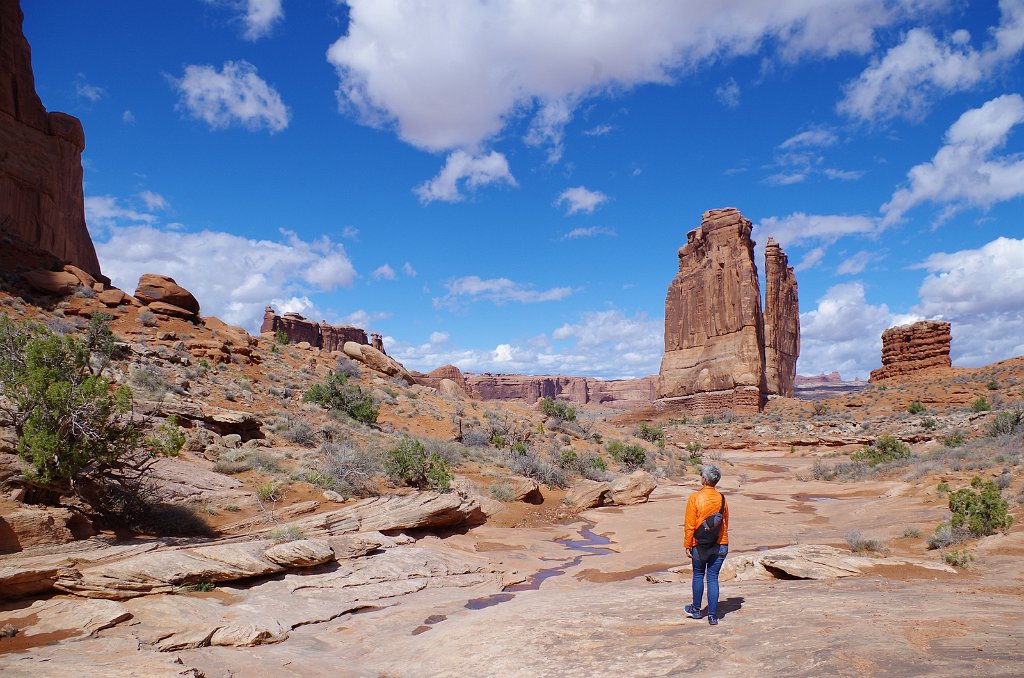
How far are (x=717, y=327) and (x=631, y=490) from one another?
50.4 m

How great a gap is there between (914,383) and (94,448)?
5842 centimetres

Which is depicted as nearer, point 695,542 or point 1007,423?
point 695,542

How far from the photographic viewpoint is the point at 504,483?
16.8m

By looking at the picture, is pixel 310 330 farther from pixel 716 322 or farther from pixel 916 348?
pixel 916 348

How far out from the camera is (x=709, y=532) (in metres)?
5.66

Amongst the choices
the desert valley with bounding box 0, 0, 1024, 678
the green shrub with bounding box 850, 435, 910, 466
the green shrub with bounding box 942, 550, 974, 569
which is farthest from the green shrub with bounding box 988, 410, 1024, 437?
the green shrub with bounding box 942, 550, 974, 569

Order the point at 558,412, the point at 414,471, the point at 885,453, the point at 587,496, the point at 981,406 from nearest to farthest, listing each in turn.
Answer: the point at 414,471 < the point at 587,496 < the point at 885,453 < the point at 558,412 < the point at 981,406

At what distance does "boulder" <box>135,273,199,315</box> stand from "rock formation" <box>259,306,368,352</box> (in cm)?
5968

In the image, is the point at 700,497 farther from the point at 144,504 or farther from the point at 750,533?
the point at 144,504

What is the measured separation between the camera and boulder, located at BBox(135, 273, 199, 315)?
25672mm

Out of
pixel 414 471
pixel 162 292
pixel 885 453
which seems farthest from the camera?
pixel 162 292

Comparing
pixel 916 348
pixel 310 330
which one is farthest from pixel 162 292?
pixel 310 330

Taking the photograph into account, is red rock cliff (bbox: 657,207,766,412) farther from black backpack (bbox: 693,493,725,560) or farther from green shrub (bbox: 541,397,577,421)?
black backpack (bbox: 693,493,725,560)

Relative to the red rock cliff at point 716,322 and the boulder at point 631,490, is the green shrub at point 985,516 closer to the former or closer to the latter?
the boulder at point 631,490
